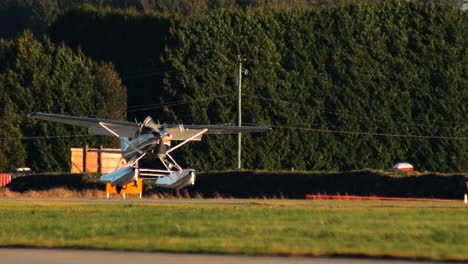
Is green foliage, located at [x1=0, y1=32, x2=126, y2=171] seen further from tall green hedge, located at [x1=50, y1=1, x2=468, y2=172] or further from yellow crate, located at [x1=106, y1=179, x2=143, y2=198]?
yellow crate, located at [x1=106, y1=179, x2=143, y2=198]

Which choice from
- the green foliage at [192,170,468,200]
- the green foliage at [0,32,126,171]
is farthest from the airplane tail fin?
the green foliage at [0,32,126,171]

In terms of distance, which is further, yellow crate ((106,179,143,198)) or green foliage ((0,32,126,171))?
green foliage ((0,32,126,171))

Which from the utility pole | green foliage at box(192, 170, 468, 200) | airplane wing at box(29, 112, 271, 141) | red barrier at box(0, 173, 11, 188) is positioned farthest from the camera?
the utility pole

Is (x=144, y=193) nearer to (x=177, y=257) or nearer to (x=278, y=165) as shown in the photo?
(x=278, y=165)

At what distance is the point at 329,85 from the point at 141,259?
41561 mm

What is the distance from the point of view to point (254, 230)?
20.0 metres

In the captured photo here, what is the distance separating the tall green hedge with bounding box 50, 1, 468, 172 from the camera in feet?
178

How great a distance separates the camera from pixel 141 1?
127875 mm

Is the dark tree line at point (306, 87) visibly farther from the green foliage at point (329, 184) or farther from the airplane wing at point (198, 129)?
the airplane wing at point (198, 129)

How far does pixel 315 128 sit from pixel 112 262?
41092mm

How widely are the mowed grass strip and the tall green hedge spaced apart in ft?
85.6

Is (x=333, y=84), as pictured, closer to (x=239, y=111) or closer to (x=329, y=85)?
(x=329, y=85)

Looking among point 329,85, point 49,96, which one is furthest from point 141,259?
point 49,96

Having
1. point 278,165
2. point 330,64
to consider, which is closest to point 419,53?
point 330,64
